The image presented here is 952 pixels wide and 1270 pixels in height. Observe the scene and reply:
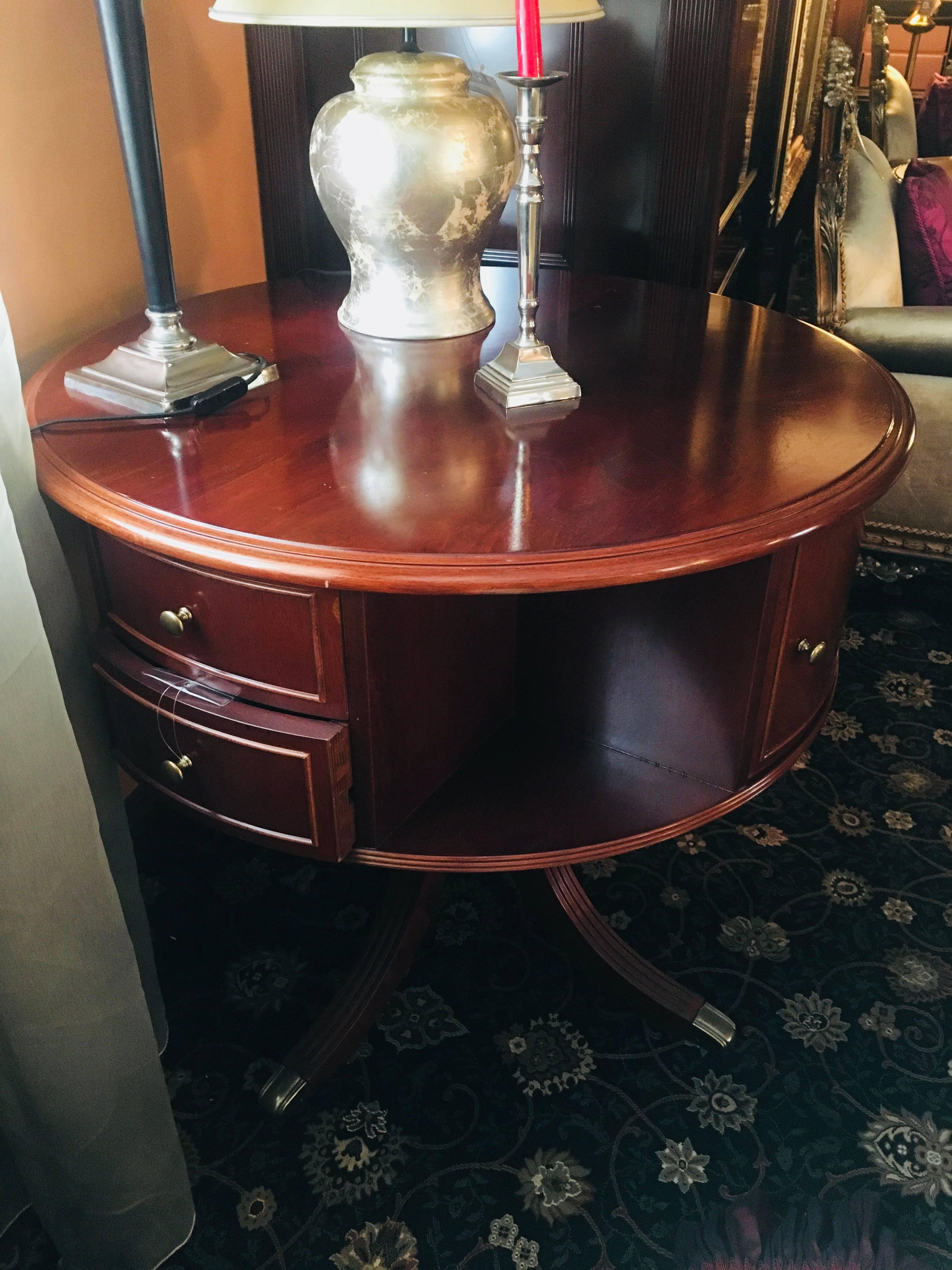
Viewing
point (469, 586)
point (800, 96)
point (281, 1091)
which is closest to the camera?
point (469, 586)

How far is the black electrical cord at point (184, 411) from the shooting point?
639 millimetres

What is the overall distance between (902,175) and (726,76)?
1.07 m

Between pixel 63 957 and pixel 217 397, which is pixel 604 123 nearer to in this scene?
pixel 217 397

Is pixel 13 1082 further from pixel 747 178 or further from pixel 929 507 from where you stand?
pixel 747 178

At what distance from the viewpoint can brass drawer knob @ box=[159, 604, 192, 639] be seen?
575mm

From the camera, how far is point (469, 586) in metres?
0.49

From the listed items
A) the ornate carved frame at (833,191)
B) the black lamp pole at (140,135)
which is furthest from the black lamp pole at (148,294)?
the ornate carved frame at (833,191)

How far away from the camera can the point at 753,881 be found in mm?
995

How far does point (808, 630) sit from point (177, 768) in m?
0.40

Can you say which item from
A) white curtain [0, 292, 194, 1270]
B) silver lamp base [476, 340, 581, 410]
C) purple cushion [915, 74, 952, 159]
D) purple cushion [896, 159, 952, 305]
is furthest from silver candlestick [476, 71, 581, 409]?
purple cushion [915, 74, 952, 159]

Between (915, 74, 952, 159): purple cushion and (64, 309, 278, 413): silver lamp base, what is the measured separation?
224cm

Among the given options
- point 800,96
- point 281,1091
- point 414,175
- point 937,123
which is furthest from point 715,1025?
point 937,123

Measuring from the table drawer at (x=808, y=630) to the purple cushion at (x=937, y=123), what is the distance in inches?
84.1

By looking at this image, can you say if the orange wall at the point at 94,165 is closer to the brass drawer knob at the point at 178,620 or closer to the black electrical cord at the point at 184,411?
the black electrical cord at the point at 184,411
